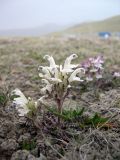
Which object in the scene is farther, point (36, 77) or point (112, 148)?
point (36, 77)

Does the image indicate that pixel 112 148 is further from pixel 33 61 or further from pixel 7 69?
pixel 33 61

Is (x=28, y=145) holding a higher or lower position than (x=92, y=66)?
lower

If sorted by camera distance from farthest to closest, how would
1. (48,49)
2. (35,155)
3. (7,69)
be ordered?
1. (48,49)
2. (7,69)
3. (35,155)

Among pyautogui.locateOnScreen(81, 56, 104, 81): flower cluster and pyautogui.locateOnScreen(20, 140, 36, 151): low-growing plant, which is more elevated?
pyautogui.locateOnScreen(81, 56, 104, 81): flower cluster

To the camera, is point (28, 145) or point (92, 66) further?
point (92, 66)

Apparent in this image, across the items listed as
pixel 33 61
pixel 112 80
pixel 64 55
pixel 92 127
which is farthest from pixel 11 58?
pixel 92 127

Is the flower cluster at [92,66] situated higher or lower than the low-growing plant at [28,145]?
higher

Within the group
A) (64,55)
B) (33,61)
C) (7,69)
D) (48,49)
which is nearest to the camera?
(7,69)

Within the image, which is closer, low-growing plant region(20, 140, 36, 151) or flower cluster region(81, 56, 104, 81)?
low-growing plant region(20, 140, 36, 151)
